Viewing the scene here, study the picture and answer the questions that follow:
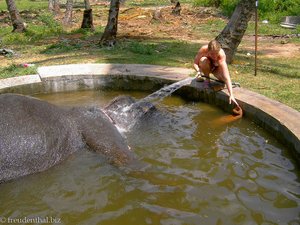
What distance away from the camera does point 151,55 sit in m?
9.75

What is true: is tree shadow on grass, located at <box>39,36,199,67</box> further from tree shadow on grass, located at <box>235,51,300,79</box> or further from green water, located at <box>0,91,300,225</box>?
green water, located at <box>0,91,300,225</box>

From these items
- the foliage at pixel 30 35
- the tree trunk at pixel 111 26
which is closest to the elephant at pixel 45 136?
the tree trunk at pixel 111 26

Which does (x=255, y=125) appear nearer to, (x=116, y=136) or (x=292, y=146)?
(x=292, y=146)

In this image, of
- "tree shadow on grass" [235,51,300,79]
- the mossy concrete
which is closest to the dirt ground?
"tree shadow on grass" [235,51,300,79]

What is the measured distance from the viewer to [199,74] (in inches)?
280

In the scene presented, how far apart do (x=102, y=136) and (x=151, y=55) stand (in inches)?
214

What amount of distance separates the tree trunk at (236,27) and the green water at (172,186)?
3.58 metres

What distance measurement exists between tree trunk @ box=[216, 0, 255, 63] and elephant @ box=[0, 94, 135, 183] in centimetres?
475

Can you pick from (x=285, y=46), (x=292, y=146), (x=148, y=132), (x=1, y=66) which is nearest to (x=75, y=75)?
(x=1, y=66)

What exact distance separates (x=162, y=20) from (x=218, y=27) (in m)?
2.77

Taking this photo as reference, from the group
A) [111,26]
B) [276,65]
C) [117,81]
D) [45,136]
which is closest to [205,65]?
[117,81]

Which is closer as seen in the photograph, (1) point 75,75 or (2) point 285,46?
→ (1) point 75,75

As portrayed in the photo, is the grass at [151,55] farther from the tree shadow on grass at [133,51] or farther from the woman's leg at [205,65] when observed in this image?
the woman's leg at [205,65]

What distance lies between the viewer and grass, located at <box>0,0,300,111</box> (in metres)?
7.23
